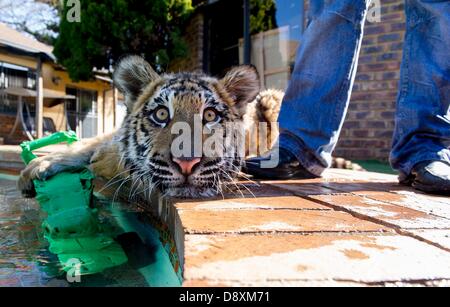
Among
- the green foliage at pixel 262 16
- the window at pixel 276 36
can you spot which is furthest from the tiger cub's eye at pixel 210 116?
the green foliage at pixel 262 16

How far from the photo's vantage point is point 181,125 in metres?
1.94

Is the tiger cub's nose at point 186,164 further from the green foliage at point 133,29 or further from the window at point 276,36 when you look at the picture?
the green foliage at point 133,29

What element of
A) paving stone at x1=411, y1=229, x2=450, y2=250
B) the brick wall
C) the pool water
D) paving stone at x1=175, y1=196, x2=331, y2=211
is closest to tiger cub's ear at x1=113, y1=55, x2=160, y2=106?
the pool water

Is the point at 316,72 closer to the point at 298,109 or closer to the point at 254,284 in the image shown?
→ the point at 298,109

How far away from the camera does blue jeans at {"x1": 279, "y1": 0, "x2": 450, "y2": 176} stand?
249 cm

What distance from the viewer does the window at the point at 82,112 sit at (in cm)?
1798

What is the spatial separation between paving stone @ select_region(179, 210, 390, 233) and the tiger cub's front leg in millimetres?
1304

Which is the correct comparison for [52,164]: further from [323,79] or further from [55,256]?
[323,79]

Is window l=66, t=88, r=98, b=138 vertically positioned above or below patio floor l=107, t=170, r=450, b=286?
above

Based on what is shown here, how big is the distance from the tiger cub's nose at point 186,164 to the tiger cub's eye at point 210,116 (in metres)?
0.43

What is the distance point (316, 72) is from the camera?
8.45ft

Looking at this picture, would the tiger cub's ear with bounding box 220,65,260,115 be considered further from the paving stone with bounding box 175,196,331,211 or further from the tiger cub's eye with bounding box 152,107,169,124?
the paving stone with bounding box 175,196,331,211

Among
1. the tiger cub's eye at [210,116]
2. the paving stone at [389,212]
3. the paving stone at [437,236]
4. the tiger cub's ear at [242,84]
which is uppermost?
the tiger cub's ear at [242,84]
